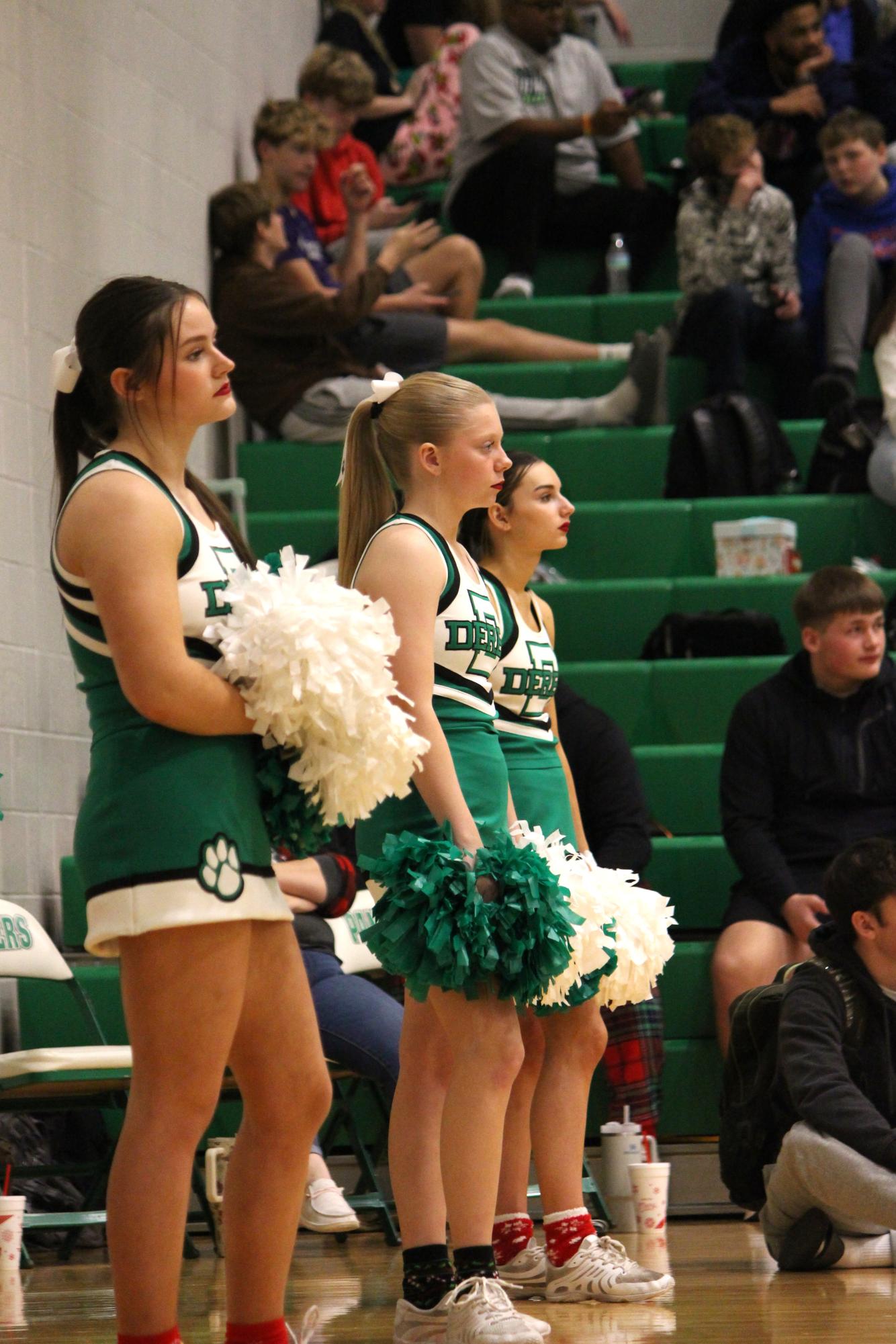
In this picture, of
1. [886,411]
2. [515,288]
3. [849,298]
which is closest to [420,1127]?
[886,411]

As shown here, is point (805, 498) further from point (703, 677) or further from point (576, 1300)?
point (576, 1300)

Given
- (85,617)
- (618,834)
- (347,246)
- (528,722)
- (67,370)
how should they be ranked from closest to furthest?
(85,617), (67,370), (528,722), (618,834), (347,246)

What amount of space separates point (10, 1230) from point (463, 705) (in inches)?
56.9

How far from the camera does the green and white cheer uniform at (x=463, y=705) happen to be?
269 centimetres

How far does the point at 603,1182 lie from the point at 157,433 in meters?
2.63

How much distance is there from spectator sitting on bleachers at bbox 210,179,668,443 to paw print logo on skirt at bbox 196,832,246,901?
447cm

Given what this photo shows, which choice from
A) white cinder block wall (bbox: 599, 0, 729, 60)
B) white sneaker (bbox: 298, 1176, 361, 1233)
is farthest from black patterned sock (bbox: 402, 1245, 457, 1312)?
white cinder block wall (bbox: 599, 0, 729, 60)

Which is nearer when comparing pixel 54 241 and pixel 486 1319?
pixel 486 1319

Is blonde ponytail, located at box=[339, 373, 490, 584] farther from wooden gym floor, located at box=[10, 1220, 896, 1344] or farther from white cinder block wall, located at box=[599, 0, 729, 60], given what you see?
white cinder block wall, located at box=[599, 0, 729, 60]

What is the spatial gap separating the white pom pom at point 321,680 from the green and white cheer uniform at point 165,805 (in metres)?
0.06

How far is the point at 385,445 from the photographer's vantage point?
2.86 m

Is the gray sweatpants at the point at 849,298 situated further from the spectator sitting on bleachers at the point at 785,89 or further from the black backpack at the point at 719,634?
the black backpack at the point at 719,634

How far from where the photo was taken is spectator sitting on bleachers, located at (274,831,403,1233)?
13.2ft

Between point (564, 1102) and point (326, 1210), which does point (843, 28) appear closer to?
point (326, 1210)
